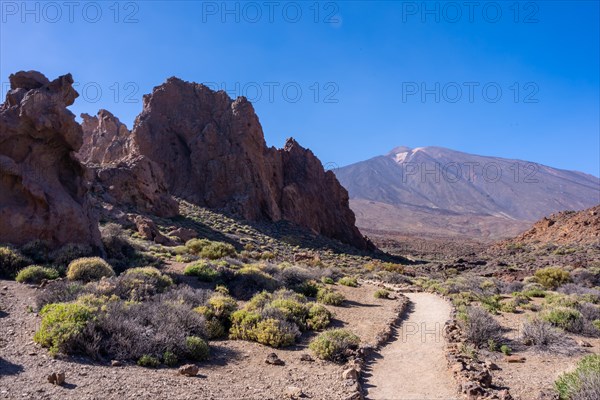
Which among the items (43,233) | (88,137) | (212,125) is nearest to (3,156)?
(43,233)

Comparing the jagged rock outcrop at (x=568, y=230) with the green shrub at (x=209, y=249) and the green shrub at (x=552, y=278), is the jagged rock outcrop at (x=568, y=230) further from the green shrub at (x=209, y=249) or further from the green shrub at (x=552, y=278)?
the green shrub at (x=209, y=249)

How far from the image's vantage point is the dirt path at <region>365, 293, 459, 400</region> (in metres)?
6.94

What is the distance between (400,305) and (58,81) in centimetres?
1557

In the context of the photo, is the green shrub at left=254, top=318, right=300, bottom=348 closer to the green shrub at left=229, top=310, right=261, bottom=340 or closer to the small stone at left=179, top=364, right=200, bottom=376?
the green shrub at left=229, top=310, right=261, bottom=340

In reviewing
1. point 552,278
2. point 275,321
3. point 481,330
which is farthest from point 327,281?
point 552,278

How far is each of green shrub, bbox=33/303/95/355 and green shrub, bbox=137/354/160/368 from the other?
1115 millimetres

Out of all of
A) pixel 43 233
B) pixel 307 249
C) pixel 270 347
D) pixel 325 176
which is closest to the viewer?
pixel 270 347

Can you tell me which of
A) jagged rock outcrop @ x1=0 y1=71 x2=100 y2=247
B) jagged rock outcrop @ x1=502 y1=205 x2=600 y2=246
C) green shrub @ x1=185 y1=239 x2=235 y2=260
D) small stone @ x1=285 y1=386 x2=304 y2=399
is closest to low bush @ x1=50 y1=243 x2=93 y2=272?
jagged rock outcrop @ x1=0 y1=71 x2=100 y2=247

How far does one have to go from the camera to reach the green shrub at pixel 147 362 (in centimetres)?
680

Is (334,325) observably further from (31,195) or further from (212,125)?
(212,125)

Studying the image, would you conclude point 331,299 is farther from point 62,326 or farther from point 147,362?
point 62,326

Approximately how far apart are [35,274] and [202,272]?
5198 mm

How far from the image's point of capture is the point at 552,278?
22547 mm

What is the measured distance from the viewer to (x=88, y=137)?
5812cm
